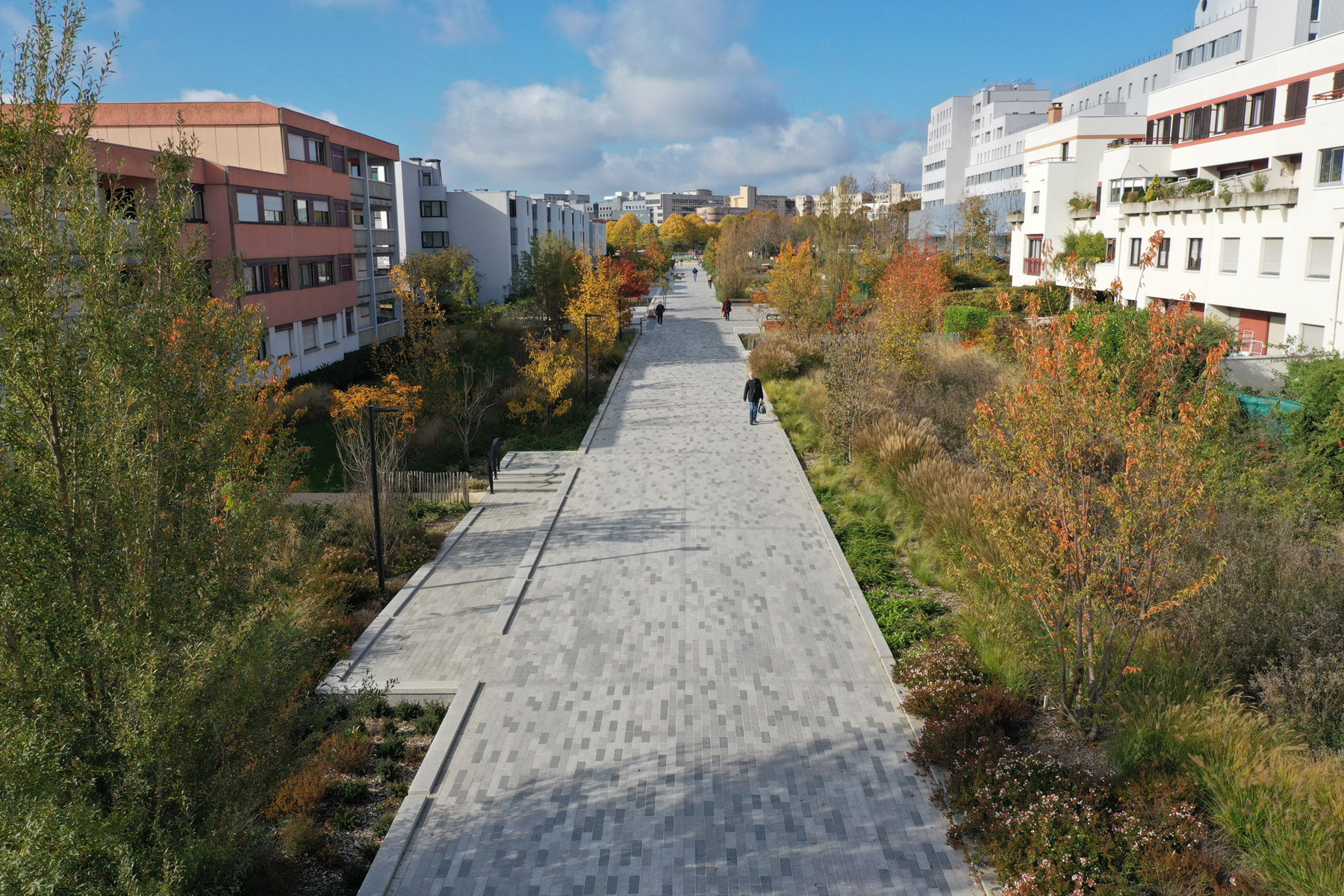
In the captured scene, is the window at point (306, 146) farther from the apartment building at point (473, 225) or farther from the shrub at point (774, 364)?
the apartment building at point (473, 225)

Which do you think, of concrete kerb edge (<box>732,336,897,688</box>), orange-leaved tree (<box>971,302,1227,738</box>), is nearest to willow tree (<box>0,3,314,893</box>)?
orange-leaved tree (<box>971,302,1227,738</box>)

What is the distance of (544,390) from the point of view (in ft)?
77.8

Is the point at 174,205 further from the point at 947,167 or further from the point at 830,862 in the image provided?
the point at 947,167

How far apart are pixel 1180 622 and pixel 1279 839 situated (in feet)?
10.1

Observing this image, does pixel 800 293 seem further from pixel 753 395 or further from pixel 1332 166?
pixel 1332 166

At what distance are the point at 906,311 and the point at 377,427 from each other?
13.6 m

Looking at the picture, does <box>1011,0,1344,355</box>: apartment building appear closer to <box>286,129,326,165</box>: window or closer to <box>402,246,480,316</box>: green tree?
<box>286,129,326,165</box>: window

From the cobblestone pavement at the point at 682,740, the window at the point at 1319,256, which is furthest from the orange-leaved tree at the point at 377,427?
the window at the point at 1319,256

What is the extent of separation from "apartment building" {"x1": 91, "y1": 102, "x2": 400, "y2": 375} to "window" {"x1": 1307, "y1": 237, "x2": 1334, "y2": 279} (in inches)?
1108

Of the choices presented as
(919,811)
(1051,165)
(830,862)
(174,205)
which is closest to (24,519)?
(174,205)

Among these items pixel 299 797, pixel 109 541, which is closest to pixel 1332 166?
pixel 299 797

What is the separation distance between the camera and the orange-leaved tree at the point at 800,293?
34844 millimetres

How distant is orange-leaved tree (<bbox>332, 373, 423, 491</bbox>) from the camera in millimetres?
15828

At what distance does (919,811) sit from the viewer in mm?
7176
